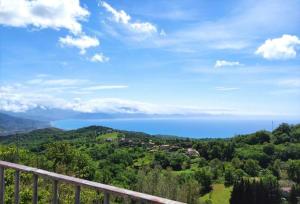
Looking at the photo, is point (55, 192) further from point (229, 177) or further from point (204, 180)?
point (229, 177)

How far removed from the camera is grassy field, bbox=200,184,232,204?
5262 centimetres

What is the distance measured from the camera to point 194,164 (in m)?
66.0

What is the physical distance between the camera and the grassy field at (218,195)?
5262 cm

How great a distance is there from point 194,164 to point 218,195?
38.6 feet

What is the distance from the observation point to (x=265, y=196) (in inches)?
1980

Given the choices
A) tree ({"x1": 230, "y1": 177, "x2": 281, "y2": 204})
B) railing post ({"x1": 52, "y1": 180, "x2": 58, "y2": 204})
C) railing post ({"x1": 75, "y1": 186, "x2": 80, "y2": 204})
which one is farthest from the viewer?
tree ({"x1": 230, "y1": 177, "x2": 281, "y2": 204})

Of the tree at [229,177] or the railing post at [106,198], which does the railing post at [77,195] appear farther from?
the tree at [229,177]

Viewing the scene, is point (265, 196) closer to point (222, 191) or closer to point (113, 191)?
point (222, 191)

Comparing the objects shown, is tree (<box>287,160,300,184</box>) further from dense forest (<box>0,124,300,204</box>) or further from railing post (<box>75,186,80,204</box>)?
railing post (<box>75,186,80,204</box>)

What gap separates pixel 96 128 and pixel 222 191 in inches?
2256

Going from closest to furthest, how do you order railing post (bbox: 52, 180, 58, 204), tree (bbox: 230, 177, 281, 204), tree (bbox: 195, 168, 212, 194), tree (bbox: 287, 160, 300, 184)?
1. railing post (bbox: 52, 180, 58, 204)
2. tree (bbox: 230, 177, 281, 204)
3. tree (bbox: 195, 168, 212, 194)
4. tree (bbox: 287, 160, 300, 184)

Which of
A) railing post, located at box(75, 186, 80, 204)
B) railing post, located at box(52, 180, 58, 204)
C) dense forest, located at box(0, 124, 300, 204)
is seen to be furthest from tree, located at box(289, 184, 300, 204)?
railing post, located at box(75, 186, 80, 204)

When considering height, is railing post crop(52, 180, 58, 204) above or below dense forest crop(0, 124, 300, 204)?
above

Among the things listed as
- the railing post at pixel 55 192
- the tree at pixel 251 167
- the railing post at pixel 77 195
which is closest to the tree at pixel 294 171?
the tree at pixel 251 167
